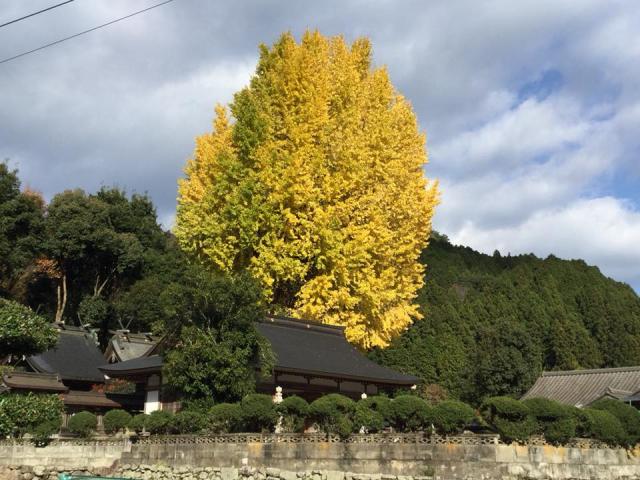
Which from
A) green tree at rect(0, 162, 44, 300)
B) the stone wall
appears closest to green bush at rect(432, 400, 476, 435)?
the stone wall

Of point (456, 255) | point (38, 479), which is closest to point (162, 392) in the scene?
point (38, 479)

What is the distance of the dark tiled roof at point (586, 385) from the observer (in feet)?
85.0

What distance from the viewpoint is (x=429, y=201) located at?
26.5m

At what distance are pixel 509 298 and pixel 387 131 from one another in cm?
2040

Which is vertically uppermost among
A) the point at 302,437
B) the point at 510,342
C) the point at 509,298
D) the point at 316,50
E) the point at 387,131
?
the point at 316,50

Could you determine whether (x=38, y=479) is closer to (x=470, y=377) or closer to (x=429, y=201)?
(x=429, y=201)

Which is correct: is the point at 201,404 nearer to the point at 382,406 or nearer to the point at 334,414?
the point at 334,414

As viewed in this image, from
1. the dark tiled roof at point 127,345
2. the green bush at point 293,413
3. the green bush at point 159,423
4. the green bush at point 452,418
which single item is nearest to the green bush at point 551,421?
the green bush at point 452,418

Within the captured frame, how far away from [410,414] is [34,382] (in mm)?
17771

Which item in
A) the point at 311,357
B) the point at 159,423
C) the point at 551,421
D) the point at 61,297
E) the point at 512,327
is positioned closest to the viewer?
the point at 551,421

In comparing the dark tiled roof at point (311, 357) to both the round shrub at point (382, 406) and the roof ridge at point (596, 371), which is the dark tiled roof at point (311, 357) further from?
the roof ridge at point (596, 371)

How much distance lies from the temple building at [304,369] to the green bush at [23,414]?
312cm

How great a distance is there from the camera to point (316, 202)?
76.6ft

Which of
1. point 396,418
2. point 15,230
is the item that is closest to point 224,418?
point 396,418
